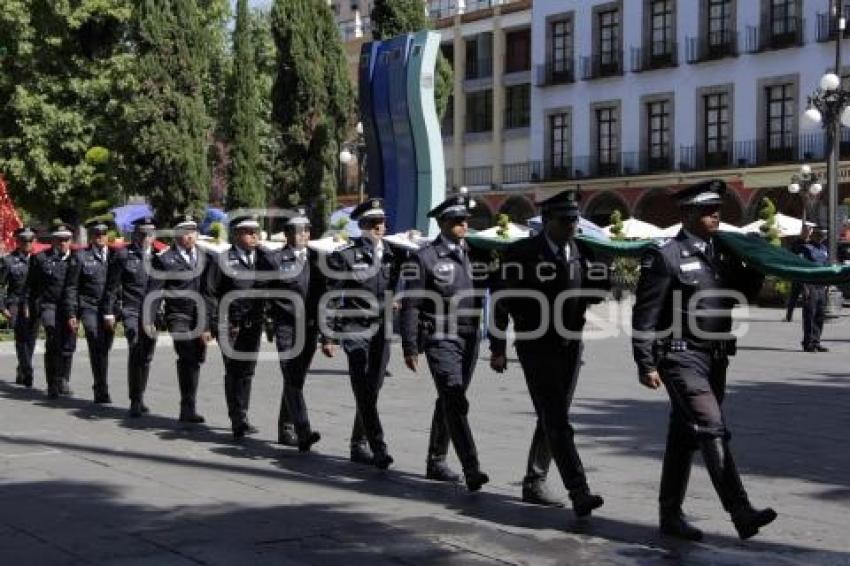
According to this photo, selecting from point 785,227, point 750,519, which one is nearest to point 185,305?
point 750,519

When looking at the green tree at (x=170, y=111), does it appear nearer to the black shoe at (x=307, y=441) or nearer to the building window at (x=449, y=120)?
the building window at (x=449, y=120)

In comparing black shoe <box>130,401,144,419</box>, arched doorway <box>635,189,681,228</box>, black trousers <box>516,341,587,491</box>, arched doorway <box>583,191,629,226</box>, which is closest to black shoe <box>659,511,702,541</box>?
→ black trousers <box>516,341,587,491</box>

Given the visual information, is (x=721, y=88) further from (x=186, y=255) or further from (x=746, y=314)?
(x=186, y=255)

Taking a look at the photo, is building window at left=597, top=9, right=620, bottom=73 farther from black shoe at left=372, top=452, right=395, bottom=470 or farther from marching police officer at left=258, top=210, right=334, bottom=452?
black shoe at left=372, top=452, right=395, bottom=470

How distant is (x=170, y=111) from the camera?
35375 mm

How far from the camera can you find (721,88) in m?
44.6

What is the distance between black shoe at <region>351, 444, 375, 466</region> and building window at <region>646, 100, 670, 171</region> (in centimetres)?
3792

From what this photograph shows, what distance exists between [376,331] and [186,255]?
3343 mm

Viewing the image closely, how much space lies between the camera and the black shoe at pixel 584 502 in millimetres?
7207

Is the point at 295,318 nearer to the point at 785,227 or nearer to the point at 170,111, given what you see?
the point at 785,227

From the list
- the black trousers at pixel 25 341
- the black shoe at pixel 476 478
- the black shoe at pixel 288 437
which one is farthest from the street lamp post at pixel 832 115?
the black shoe at pixel 476 478

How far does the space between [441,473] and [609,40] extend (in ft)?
138

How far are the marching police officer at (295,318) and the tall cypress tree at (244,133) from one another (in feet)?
110

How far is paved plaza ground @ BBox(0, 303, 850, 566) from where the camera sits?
660 centimetres
